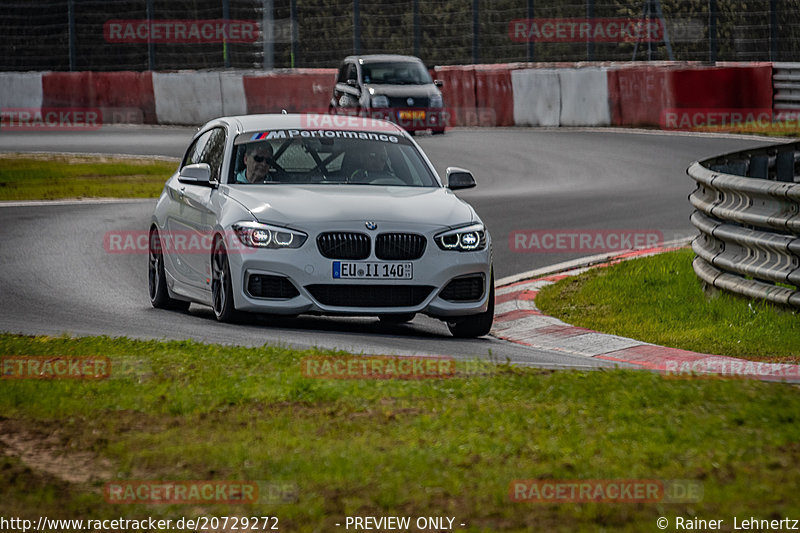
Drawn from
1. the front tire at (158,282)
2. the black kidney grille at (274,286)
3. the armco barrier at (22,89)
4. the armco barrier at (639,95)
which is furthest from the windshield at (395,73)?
the black kidney grille at (274,286)

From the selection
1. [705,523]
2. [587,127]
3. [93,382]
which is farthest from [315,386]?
[587,127]

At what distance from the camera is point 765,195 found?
10492mm

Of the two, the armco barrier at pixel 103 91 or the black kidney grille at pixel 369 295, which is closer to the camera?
the black kidney grille at pixel 369 295

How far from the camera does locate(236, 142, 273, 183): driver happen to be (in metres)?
10.8

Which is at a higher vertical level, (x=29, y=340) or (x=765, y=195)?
(x=765, y=195)

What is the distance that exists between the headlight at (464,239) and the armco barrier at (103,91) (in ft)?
90.6

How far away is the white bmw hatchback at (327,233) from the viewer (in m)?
9.81

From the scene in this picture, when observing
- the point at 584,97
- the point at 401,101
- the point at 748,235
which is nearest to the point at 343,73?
the point at 401,101

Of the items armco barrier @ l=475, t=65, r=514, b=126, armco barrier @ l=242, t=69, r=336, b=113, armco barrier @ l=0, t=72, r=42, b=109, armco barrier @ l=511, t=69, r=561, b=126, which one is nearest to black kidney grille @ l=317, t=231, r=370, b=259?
armco barrier @ l=511, t=69, r=561, b=126

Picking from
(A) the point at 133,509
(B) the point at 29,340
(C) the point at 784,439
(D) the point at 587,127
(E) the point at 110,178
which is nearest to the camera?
(A) the point at 133,509

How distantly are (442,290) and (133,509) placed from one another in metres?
5.28

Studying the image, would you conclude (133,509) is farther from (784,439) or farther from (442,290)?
(442,290)

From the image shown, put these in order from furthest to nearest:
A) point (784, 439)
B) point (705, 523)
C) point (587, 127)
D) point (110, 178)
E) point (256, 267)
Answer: point (587, 127)
point (110, 178)
point (256, 267)
point (784, 439)
point (705, 523)

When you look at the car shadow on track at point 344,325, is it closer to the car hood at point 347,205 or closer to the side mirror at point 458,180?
the car hood at point 347,205
